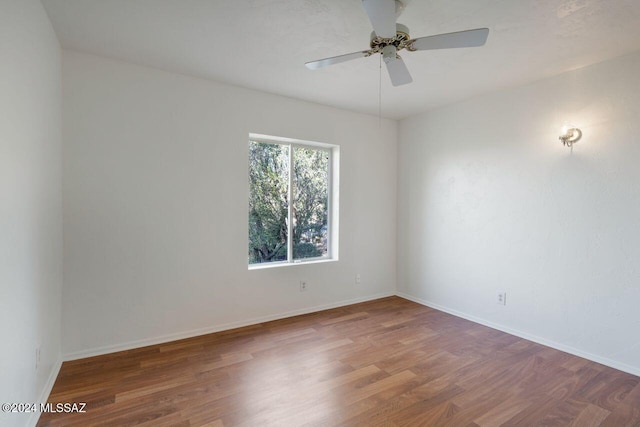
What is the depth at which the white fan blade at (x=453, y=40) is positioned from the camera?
1.66 meters

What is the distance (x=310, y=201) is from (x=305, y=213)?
173 millimetres

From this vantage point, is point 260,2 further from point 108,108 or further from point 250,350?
point 250,350

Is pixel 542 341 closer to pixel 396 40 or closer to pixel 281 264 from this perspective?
pixel 281 264

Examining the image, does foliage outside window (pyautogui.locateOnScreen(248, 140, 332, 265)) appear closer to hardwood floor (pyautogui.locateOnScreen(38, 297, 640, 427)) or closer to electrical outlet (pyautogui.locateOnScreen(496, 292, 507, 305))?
hardwood floor (pyautogui.locateOnScreen(38, 297, 640, 427))

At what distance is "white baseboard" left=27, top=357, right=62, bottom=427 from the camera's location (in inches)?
69.8

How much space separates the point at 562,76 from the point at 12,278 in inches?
170

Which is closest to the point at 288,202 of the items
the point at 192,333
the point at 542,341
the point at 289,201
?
the point at 289,201

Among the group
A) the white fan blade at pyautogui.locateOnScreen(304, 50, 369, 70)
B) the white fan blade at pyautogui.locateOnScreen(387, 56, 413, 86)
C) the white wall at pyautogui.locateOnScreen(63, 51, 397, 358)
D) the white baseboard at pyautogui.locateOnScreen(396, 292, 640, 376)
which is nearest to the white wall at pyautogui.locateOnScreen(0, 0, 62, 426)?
the white wall at pyautogui.locateOnScreen(63, 51, 397, 358)

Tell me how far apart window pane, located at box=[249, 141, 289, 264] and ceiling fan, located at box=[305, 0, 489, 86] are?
5.58 feet

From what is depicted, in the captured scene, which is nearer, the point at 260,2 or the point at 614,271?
the point at 260,2

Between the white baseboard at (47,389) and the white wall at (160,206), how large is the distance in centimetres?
20

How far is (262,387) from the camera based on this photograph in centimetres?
221

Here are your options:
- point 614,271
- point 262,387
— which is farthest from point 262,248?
point 614,271

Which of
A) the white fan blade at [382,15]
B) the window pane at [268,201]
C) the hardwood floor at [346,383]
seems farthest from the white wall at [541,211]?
the white fan blade at [382,15]
